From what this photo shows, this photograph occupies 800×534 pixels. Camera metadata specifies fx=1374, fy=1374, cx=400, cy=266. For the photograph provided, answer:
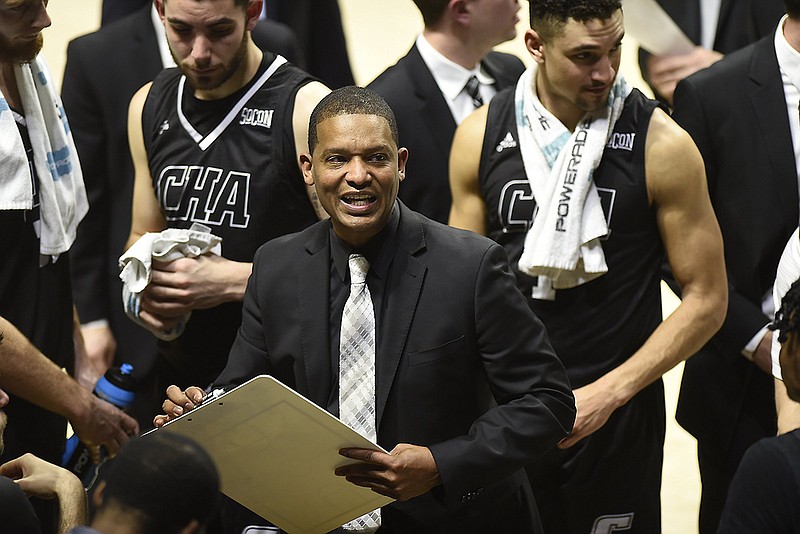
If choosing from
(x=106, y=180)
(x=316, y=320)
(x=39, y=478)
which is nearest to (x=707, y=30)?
(x=106, y=180)

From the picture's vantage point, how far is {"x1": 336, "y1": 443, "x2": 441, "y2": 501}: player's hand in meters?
2.43

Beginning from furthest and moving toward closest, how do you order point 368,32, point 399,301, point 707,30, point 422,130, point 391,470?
point 368,32, point 707,30, point 422,130, point 399,301, point 391,470

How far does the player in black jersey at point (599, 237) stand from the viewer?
3340mm

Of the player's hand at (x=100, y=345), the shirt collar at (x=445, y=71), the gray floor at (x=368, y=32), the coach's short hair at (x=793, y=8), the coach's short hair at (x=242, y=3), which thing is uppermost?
the coach's short hair at (x=793, y=8)

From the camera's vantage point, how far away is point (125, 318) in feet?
14.2

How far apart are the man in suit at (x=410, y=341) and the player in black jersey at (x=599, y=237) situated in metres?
0.66

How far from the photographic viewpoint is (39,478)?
8.59 feet

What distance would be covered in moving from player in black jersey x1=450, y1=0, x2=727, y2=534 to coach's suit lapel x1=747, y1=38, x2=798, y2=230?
349 millimetres

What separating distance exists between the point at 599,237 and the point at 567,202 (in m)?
0.12

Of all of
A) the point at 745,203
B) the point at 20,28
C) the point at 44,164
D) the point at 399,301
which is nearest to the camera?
the point at 399,301

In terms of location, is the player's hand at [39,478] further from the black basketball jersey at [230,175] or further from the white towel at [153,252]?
the black basketball jersey at [230,175]

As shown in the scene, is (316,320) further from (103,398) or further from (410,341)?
(103,398)

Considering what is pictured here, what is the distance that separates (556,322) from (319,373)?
93 centimetres

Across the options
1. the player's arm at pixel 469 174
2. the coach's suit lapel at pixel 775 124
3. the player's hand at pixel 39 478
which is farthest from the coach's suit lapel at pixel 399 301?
the coach's suit lapel at pixel 775 124
